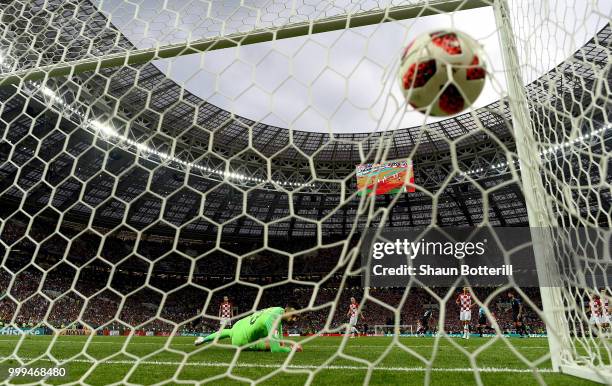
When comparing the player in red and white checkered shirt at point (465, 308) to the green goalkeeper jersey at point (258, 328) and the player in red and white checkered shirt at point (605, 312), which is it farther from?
the player in red and white checkered shirt at point (605, 312)

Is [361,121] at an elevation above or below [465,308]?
above

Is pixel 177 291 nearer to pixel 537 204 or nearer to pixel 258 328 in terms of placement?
pixel 258 328

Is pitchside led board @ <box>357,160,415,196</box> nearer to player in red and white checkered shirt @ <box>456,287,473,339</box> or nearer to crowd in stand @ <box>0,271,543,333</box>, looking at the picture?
player in red and white checkered shirt @ <box>456,287,473,339</box>

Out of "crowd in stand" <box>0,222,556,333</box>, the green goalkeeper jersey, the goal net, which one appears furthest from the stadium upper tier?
the green goalkeeper jersey

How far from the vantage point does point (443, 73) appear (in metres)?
1.92

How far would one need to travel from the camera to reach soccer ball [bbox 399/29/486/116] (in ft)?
6.22

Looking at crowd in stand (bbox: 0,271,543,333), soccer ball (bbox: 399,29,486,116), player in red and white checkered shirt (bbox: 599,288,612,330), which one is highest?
soccer ball (bbox: 399,29,486,116)

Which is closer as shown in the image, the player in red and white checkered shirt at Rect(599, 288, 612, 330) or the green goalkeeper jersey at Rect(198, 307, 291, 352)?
the player in red and white checkered shirt at Rect(599, 288, 612, 330)

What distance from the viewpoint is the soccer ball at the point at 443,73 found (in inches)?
74.7

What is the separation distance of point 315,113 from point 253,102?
111 cm

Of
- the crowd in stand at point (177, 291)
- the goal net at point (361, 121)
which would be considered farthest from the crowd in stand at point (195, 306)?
the goal net at point (361, 121)

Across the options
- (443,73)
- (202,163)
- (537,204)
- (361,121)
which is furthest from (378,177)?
(202,163)

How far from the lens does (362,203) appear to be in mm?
1885

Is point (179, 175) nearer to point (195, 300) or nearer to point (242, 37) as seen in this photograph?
point (195, 300)
